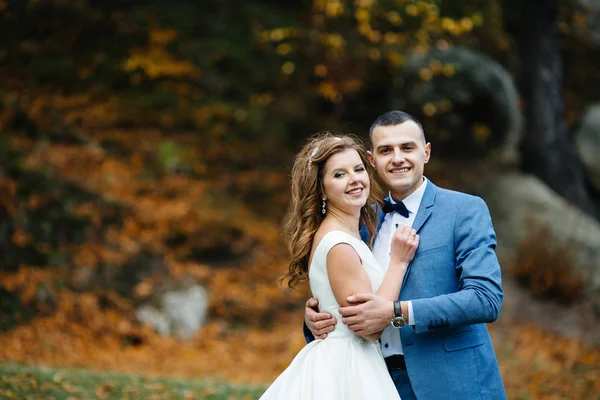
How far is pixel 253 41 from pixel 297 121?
2420mm

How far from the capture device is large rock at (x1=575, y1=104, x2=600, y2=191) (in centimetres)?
1130

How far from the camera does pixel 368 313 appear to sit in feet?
9.86

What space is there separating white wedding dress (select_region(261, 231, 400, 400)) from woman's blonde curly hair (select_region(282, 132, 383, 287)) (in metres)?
0.15

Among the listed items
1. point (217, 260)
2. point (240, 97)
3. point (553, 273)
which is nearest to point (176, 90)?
point (240, 97)

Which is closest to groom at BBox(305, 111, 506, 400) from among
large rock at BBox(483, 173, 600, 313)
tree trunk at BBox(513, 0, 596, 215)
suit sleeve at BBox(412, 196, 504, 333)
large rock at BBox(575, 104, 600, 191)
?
suit sleeve at BBox(412, 196, 504, 333)

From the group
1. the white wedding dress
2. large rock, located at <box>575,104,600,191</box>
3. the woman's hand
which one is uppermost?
large rock, located at <box>575,104,600,191</box>

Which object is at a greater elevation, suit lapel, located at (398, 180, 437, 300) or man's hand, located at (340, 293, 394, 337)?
suit lapel, located at (398, 180, 437, 300)

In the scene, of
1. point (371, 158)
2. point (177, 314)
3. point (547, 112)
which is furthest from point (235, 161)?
point (371, 158)

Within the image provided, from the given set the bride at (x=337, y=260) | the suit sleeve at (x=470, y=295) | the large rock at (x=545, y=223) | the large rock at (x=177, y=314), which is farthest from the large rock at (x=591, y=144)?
the suit sleeve at (x=470, y=295)

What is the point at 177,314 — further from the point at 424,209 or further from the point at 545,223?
the point at 424,209

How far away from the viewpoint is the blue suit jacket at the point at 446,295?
2.96 meters

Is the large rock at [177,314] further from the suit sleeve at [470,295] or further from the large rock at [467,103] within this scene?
the suit sleeve at [470,295]

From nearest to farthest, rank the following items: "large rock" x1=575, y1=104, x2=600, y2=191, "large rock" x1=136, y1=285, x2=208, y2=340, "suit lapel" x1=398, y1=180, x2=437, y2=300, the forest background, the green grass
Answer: "suit lapel" x1=398, y1=180, x2=437, y2=300 < the green grass < the forest background < "large rock" x1=136, y1=285, x2=208, y2=340 < "large rock" x1=575, y1=104, x2=600, y2=191

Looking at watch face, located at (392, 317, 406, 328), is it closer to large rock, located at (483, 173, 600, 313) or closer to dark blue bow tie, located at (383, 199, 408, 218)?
dark blue bow tie, located at (383, 199, 408, 218)
